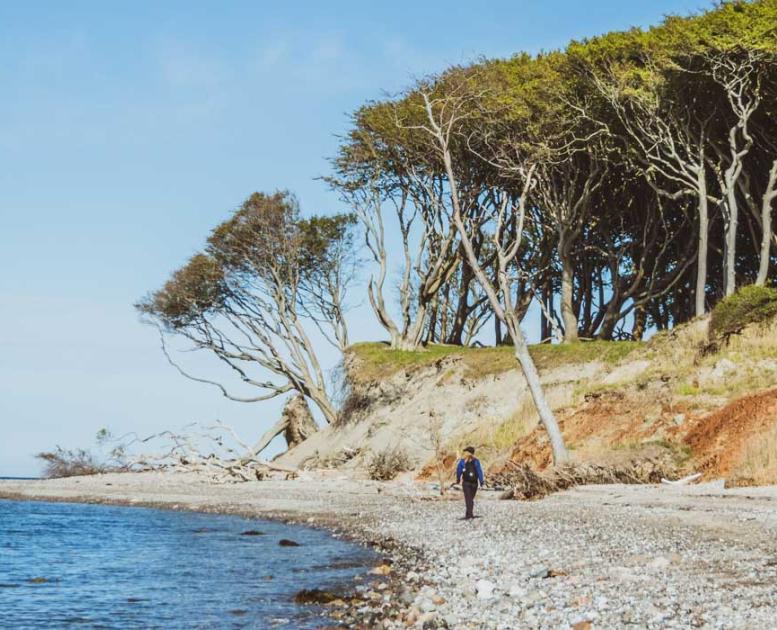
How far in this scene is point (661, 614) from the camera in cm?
860

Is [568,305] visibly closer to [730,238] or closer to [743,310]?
[730,238]

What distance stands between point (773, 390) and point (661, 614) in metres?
17.8

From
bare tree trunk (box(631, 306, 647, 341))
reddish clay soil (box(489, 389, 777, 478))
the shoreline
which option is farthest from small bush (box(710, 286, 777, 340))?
the shoreline

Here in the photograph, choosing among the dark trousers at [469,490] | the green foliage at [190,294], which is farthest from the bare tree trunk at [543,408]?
the green foliage at [190,294]

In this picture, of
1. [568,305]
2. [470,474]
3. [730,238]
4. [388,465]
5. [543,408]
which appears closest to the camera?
[470,474]

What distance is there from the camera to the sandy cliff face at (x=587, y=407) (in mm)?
24359

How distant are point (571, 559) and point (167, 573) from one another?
24.3 ft

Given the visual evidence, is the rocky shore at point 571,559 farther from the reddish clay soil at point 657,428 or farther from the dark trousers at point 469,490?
the reddish clay soil at point 657,428

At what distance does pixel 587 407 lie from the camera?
102ft

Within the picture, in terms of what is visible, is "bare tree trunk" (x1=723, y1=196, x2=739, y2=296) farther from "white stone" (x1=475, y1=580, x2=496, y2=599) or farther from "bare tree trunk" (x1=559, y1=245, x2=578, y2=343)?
"white stone" (x1=475, y1=580, x2=496, y2=599)

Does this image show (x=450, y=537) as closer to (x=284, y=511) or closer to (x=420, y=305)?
(x=284, y=511)

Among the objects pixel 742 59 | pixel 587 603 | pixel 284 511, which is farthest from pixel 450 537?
pixel 742 59

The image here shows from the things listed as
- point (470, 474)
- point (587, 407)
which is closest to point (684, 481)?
point (470, 474)

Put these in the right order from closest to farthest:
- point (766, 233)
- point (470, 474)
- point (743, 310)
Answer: point (470, 474)
point (743, 310)
point (766, 233)
